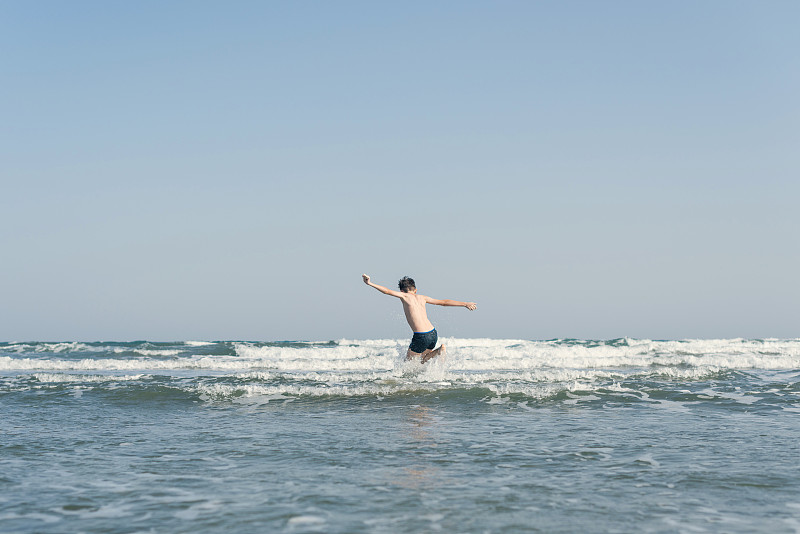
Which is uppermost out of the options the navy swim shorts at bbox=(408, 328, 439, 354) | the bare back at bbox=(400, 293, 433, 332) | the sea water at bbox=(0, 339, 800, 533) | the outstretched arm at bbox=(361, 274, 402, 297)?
the outstretched arm at bbox=(361, 274, 402, 297)

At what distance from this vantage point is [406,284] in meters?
11.9

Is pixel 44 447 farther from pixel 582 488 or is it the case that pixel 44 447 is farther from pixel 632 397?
pixel 632 397

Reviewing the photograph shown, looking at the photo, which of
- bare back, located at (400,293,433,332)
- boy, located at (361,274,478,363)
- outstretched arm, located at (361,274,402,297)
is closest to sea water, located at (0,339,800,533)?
boy, located at (361,274,478,363)

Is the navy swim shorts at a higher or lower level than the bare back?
lower

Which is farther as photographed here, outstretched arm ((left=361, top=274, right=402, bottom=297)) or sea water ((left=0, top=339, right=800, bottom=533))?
outstretched arm ((left=361, top=274, right=402, bottom=297))

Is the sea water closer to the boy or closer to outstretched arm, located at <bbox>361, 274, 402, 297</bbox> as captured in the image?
the boy

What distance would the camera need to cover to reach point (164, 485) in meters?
4.48

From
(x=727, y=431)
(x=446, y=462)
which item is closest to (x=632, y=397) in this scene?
(x=727, y=431)

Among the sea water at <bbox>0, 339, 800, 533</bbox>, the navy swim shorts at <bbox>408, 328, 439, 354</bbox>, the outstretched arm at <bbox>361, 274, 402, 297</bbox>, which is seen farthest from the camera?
the navy swim shorts at <bbox>408, 328, 439, 354</bbox>

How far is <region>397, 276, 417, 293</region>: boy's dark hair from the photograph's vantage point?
1191 centimetres

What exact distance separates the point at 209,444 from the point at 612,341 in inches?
1243

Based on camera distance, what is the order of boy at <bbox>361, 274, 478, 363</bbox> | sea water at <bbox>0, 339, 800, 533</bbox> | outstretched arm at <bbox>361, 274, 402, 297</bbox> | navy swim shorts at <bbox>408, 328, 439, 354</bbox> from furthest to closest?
1. navy swim shorts at <bbox>408, 328, 439, 354</bbox>
2. boy at <bbox>361, 274, 478, 363</bbox>
3. outstretched arm at <bbox>361, 274, 402, 297</bbox>
4. sea water at <bbox>0, 339, 800, 533</bbox>

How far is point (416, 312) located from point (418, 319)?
15 cm

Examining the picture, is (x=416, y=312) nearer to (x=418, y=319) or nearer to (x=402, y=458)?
(x=418, y=319)
